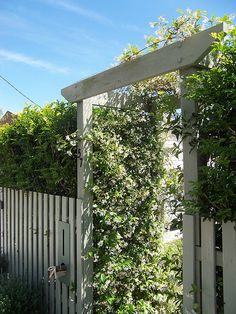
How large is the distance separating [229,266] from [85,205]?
5.13 feet

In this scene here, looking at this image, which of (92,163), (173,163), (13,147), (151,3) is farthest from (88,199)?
(151,3)

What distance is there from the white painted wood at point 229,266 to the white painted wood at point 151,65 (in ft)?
3.41

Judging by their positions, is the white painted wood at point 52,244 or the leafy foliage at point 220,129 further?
the white painted wood at point 52,244

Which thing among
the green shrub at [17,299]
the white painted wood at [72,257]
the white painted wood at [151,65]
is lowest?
the green shrub at [17,299]

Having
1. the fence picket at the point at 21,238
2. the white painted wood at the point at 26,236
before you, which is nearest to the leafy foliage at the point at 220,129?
the white painted wood at the point at 26,236

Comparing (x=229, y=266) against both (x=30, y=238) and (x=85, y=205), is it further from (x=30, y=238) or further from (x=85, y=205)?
(x=30, y=238)

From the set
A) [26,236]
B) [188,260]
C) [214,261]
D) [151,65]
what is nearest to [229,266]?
[214,261]

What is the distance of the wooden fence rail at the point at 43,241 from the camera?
309 cm

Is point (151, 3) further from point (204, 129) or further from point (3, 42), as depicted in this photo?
point (3, 42)

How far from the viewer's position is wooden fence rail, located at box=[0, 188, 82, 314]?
309 centimetres

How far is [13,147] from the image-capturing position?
4.22 meters

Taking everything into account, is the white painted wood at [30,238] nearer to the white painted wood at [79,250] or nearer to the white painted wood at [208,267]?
the white painted wood at [79,250]

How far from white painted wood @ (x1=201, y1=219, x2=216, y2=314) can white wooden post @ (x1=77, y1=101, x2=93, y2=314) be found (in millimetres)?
1338

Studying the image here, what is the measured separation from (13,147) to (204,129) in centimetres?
320
